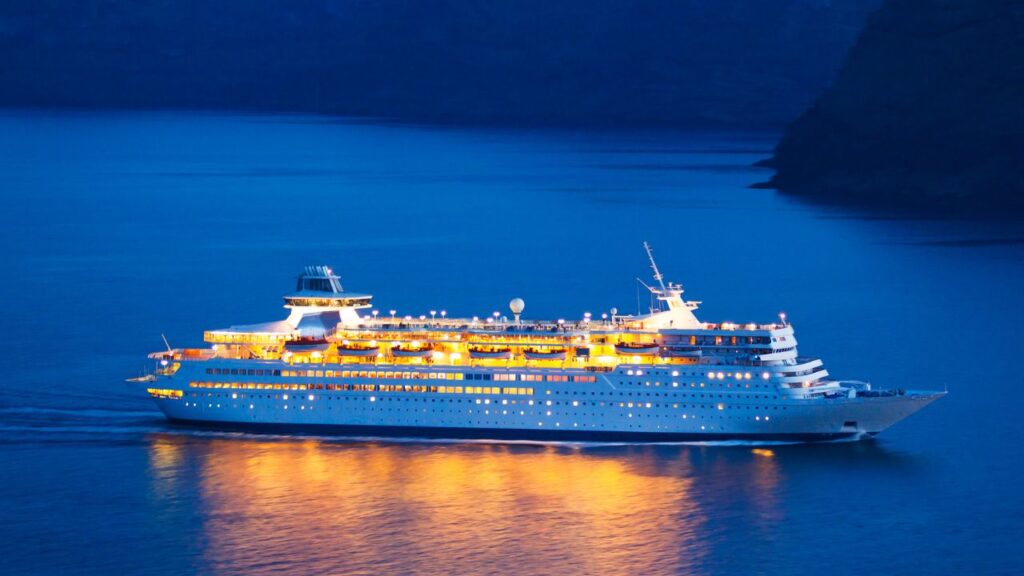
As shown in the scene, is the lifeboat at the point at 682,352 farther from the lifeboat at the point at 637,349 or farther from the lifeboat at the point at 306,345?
the lifeboat at the point at 306,345

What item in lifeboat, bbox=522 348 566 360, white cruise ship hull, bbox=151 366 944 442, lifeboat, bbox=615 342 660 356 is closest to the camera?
white cruise ship hull, bbox=151 366 944 442

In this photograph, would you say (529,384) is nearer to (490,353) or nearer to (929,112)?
(490,353)

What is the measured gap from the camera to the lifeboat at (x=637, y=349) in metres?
37.1

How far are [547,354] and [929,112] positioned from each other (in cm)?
5745

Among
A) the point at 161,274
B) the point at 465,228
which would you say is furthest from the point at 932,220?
the point at 161,274

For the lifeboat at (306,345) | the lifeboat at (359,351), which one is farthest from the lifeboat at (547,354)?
the lifeboat at (306,345)

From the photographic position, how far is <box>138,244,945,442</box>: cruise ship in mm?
36594

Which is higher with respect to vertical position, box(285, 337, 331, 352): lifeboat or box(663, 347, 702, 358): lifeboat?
box(285, 337, 331, 352): lifeboat

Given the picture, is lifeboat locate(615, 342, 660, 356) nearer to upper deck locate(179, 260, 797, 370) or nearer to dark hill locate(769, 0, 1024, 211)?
upper deck locate(179, 260, 797, 370)

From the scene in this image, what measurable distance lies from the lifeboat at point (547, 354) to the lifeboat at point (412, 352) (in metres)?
1.87

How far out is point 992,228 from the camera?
3115 inches

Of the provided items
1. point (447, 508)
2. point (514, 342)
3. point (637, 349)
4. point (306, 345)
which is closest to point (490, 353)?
point (514, 342)

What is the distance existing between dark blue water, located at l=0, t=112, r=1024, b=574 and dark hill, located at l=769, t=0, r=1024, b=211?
189 inches

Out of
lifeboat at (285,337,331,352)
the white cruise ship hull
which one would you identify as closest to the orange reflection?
the white cruise ship hull
